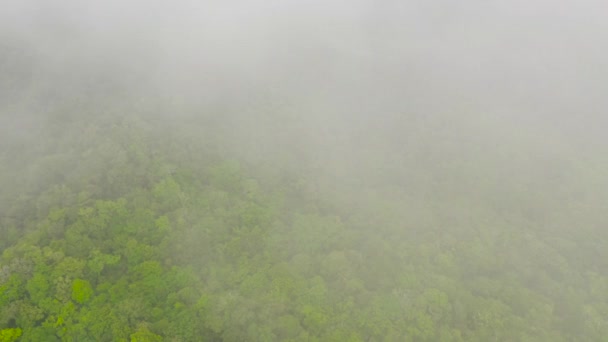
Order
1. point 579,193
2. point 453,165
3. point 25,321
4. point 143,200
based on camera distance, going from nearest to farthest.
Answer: point 25,321 < point 143,200 < point 579,193 < point 453,165

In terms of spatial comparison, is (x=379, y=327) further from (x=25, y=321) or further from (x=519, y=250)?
(x=25, y=321)

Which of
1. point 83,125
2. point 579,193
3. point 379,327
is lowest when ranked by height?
point 379,327

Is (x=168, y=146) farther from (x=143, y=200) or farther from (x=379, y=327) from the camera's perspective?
(x=379, y=327)

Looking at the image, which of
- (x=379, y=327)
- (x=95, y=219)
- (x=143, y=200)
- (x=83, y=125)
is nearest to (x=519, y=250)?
(x=379, y=327)

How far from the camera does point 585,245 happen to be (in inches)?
2415

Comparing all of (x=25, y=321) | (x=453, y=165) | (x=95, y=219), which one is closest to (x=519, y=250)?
(x=453, y=165)

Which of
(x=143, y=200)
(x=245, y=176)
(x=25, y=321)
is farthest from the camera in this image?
(x=245, y=176)

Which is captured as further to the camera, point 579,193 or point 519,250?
point 579,193

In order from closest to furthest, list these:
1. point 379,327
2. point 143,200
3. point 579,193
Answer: point 379,327 → point 143,200 → point 579,193

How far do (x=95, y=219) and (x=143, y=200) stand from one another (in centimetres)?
579

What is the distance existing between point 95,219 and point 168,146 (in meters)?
16.9

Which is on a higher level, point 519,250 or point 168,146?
point 168,146

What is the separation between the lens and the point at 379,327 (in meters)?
44.4

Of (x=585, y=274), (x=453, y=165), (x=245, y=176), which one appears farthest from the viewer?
(x=453, y=165)
